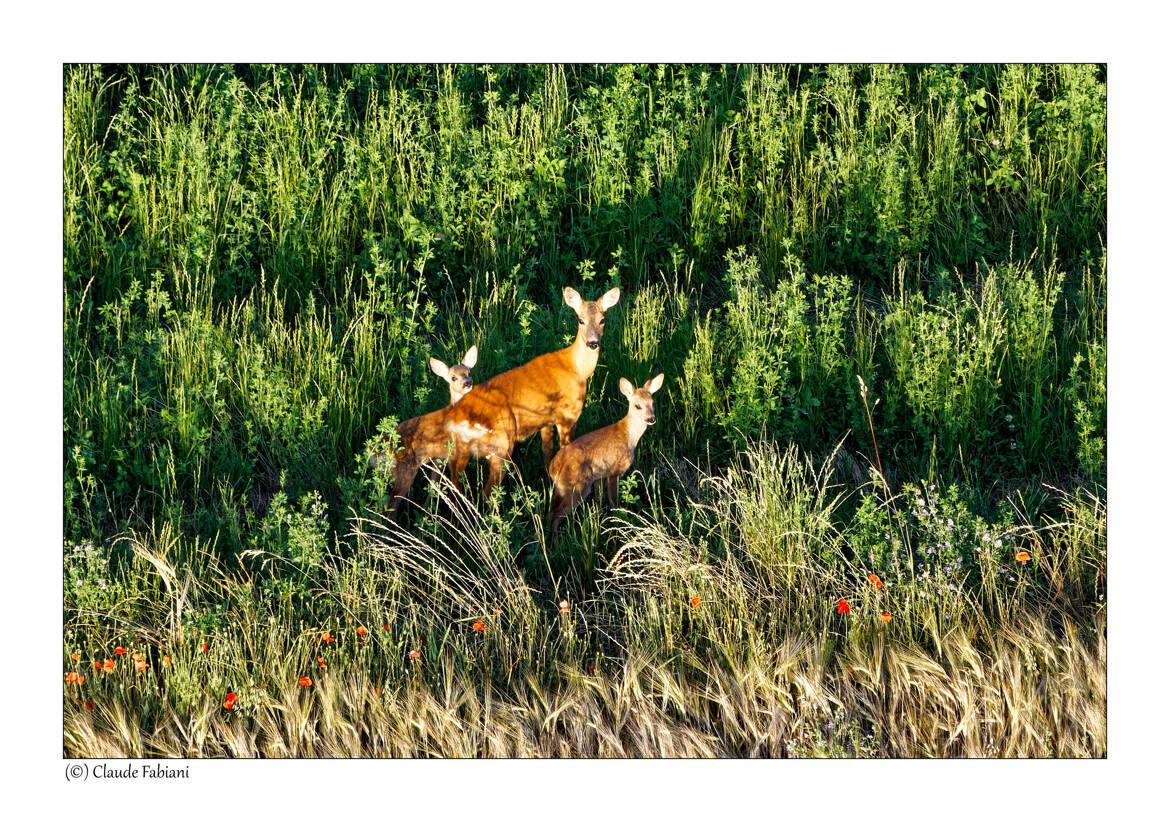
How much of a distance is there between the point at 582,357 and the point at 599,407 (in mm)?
598

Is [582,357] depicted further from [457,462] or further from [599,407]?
[457,462]

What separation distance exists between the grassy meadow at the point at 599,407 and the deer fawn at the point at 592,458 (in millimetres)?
158

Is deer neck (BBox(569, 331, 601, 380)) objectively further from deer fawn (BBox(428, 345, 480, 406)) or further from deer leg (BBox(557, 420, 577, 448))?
deer fawn (BBox(428, 345, 480, 406))

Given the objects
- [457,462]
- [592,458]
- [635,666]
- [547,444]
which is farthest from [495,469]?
[635,666]

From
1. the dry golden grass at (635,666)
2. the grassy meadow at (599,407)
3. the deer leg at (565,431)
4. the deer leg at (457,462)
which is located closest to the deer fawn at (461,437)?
the deer leg at (457,462)

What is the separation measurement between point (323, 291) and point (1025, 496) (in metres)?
4.42

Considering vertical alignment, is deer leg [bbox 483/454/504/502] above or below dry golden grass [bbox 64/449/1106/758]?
above

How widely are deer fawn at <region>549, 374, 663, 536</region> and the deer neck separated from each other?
0.20 m

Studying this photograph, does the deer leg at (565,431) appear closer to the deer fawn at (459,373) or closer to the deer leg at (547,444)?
the deer leg at (547,444)

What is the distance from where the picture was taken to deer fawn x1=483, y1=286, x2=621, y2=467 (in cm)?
621

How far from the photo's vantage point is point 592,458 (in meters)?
6.15

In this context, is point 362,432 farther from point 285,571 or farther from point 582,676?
point 582,676

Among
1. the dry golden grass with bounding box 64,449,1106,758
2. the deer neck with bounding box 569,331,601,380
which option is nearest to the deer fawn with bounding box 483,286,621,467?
the deer neck with bounding box 569,331,601,380

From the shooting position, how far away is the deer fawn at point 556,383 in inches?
245
